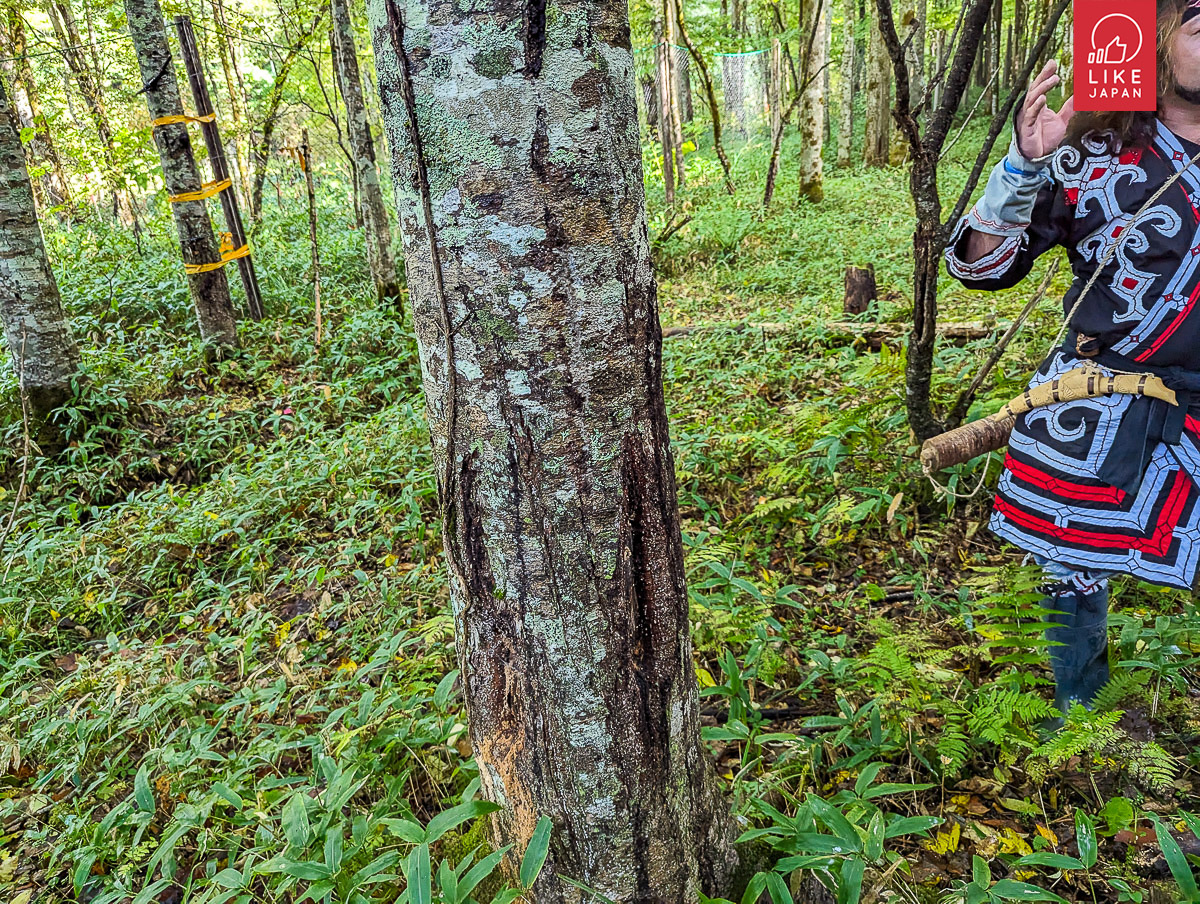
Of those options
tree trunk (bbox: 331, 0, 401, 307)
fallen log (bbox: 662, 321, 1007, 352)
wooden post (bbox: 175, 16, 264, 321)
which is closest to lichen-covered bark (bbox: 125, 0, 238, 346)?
wooden post (bbox: 175, 16, 264, 321)

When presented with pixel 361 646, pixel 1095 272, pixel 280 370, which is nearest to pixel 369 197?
pixel 280 370

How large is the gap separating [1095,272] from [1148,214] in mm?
161

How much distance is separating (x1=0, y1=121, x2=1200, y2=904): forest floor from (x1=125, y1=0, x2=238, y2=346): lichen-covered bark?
0.51m

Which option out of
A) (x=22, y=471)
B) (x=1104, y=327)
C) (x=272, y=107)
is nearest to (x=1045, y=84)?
(x=1104, y=327)

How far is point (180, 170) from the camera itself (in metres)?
5.98

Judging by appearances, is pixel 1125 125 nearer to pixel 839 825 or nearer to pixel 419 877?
pixel 839 825

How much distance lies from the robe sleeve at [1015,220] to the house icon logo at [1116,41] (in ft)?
0.73

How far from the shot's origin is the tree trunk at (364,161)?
663 centimetres

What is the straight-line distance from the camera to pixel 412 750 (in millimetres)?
2033

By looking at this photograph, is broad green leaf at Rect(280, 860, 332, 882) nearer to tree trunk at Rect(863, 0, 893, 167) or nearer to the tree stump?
the tree stump

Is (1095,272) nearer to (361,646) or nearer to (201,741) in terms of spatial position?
(361,646)

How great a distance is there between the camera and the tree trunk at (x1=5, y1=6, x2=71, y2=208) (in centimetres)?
776

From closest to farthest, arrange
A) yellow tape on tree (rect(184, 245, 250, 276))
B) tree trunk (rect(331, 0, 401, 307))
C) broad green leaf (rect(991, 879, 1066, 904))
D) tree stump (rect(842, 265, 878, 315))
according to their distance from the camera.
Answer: broad green leaf (rect(991, 879, 1066, 904))
tree stump (rect(842, 265, 878, 315))
yellow tape on tree (rect(184, 245, 250, 276))
tree trunk (rect(331, 0, 401, 307))

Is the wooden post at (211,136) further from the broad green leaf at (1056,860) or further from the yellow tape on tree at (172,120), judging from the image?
the broad green leaf at (1056,860)
